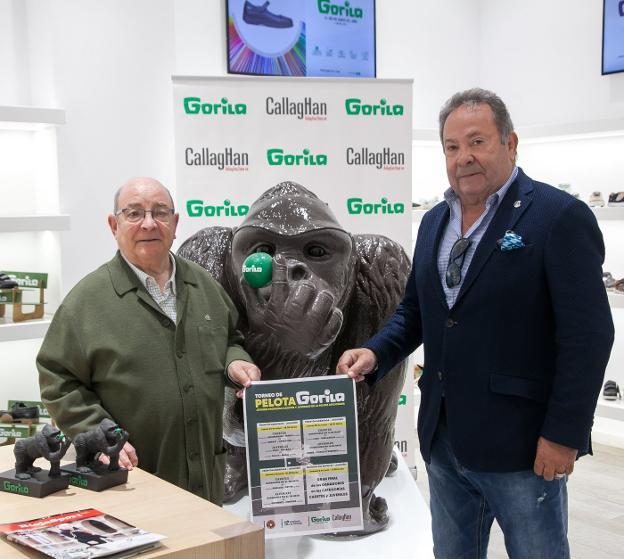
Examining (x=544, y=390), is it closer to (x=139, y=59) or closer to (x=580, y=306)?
(x=580, y=306)

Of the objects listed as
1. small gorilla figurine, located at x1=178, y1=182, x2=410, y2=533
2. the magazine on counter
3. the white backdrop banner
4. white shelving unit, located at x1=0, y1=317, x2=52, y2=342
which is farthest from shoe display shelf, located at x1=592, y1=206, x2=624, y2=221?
the magazine on counter

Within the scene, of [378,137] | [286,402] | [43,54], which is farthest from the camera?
[43,54]

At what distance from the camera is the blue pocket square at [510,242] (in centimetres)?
188

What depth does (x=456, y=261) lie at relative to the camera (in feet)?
6.68

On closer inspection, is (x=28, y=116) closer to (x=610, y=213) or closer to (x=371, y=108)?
(x=371, y=108)

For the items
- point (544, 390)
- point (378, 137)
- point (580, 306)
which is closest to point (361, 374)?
point (544, 390)

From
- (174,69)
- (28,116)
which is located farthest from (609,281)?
(28,116)

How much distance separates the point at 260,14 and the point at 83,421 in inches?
171

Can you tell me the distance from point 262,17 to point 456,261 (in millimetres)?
4190

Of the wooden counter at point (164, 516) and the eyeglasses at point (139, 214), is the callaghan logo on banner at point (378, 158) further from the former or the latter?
the wooden counter at point (164, 516)

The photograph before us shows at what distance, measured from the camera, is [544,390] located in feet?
6.33

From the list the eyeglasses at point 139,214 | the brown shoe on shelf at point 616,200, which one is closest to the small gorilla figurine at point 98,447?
the eyeglasses at point 139,214

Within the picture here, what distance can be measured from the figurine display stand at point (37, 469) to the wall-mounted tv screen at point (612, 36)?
5132 mm

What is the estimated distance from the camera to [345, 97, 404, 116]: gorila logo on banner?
3936mm
